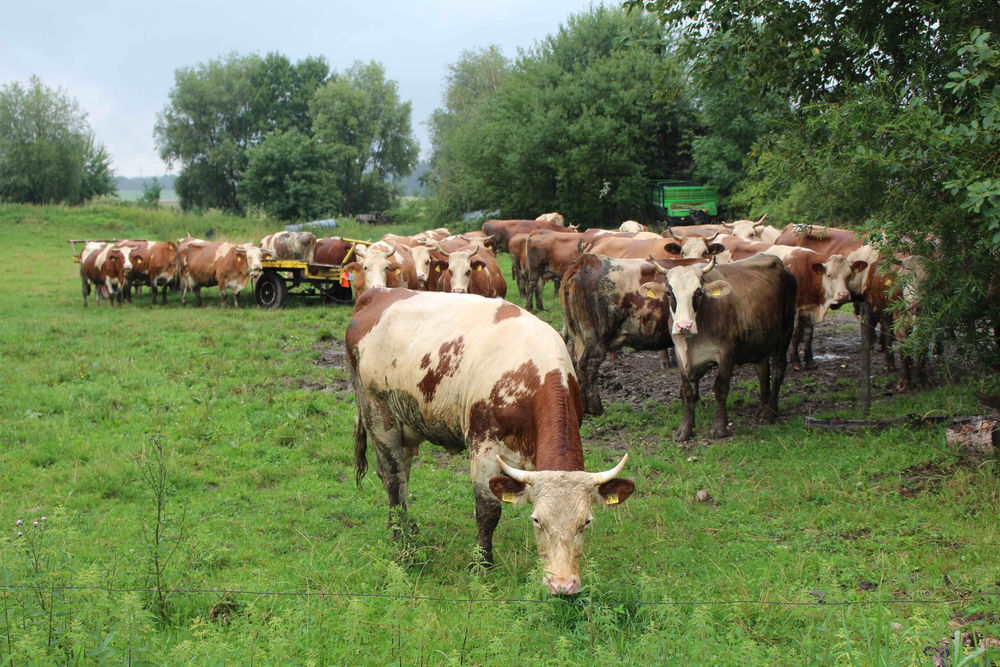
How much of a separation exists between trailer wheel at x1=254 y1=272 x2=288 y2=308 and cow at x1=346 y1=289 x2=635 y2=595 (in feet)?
44.4

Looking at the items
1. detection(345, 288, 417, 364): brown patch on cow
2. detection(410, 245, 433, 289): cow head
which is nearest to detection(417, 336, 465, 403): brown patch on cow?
detection(345, 288, 417, 364): brown patch on cow

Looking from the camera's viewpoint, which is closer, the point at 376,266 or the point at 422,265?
the point at 376,266

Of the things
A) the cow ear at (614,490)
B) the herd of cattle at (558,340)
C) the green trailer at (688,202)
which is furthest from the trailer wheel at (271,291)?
the green trailer at (688,202)

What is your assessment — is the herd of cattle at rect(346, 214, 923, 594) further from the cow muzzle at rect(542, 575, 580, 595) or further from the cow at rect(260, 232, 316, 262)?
the cow at rect(260, 232, 316, 262)

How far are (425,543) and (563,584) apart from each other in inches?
75.9

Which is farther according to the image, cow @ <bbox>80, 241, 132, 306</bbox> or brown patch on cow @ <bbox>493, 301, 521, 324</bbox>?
cow @ <bbox>80, 241, 132, 306</bbox>

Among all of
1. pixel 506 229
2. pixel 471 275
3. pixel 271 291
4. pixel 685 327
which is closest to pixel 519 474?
pixel 685 327

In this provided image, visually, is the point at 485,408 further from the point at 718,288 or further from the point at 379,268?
the point at 379,268

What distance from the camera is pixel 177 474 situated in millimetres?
7801

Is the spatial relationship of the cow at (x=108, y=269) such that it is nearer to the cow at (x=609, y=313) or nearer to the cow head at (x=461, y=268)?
the cow head at (x=461, y=268)

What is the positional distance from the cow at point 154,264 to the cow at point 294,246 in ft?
8.27

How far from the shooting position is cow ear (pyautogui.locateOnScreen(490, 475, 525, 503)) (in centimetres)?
493

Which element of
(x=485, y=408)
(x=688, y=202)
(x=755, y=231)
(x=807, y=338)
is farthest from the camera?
(x=688, y=202)

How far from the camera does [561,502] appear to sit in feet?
15.8
